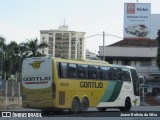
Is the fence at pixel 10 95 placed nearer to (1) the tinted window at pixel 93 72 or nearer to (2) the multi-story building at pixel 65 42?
(1) the tinted window at pixel 93 72

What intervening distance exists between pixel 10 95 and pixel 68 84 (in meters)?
17.7

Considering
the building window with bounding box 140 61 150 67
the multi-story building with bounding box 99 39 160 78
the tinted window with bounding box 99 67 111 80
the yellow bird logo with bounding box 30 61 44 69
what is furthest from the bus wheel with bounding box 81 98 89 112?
the building window with bounding box 140 61 150 67

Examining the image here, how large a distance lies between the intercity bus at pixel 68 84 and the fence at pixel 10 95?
12.4 meters

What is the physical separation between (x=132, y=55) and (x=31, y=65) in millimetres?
66036

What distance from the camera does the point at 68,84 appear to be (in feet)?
91.8

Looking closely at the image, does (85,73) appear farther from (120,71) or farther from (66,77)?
(120,71)

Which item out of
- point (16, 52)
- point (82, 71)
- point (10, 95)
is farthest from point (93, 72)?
point (16, 52)

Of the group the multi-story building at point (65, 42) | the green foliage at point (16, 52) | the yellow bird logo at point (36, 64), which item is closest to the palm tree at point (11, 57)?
the green foliage at point (16, 52)

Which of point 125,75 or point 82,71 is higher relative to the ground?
point 82,71

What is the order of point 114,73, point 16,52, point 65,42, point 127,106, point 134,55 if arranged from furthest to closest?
point 65,42 < point 134,55 < point 16,52 < point 127,106 < point 114,73

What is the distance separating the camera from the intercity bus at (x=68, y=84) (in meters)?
27.1

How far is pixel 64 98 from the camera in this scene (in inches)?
1086

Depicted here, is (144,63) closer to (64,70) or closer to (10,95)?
(10,95)

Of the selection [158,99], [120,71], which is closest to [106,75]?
[120,71]
